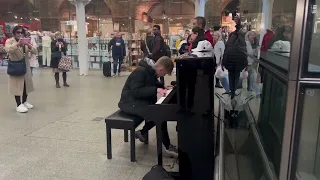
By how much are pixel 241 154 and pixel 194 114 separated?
1.52 meters

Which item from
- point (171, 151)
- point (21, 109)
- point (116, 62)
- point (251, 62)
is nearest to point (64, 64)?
point (21, 109)

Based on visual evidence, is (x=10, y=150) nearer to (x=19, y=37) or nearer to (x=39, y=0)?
(x=19, y=37)

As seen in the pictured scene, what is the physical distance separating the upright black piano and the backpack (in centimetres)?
252

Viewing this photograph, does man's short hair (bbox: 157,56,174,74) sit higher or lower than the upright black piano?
higher

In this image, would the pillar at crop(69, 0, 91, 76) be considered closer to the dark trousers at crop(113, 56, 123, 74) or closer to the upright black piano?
the dark trousers at crop(113, 56, 123, 74)

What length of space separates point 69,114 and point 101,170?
2.52 m

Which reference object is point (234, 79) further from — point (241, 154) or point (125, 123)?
point (125, 123)

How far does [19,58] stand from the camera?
5.34m

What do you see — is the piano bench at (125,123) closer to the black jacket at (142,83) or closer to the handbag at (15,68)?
the black jacket at (142,83)

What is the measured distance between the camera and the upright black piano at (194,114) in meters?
2.43

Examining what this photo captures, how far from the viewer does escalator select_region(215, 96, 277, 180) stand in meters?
2.45

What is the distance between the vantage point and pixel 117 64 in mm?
10820

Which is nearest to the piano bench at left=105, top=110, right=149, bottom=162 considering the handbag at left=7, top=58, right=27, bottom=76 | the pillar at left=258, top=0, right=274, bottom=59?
the pillar at left=258, top=0, right=274, bottom=59

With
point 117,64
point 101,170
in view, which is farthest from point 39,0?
point 101,170
